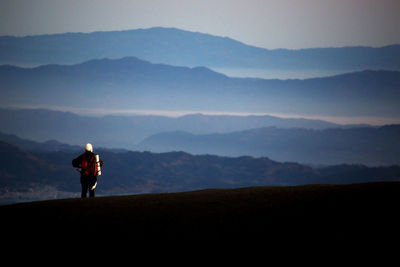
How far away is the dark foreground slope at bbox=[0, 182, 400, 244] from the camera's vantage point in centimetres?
2030

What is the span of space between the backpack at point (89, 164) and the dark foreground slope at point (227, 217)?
159 centimetres

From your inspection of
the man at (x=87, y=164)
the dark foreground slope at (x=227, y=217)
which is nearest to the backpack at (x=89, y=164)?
the man at (x=87, y=164)

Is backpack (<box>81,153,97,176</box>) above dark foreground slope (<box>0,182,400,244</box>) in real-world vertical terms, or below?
above

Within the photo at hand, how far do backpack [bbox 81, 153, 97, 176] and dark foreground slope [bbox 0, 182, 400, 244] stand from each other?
1589 mm

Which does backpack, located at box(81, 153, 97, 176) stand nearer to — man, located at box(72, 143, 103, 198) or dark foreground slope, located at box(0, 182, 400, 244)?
man, located at box(72, 143, 103, 198)

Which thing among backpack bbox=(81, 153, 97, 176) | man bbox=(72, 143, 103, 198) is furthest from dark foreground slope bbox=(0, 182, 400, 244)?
backpack bbox=(81, 153, 97, 176)

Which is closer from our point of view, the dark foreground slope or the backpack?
the dark foreground slope

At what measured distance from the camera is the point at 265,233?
20.3 meters

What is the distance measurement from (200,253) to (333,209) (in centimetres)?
780

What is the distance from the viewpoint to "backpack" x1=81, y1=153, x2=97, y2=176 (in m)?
26.6

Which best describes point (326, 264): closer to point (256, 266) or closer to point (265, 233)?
point (256, 266)

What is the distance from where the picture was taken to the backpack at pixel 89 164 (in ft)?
87.3

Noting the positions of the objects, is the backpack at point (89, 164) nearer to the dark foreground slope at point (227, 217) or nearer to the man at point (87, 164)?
the man at point (87, 164)

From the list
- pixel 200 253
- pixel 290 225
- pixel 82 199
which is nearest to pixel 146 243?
pixel 200 253
